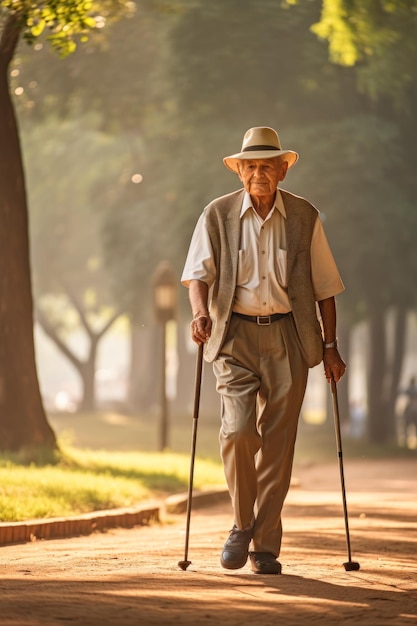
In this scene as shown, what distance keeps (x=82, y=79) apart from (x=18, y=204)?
16.5 m

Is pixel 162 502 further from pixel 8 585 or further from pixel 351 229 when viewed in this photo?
pixel 351 229

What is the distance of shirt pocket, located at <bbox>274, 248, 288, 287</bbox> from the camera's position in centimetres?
780

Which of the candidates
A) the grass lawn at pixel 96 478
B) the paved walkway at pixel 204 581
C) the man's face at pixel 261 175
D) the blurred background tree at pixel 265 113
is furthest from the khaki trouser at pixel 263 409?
the blurred background tree at pixel 265 113

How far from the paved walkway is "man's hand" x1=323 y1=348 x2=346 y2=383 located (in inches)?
40.4

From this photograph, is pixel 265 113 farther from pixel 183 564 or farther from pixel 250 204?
pixel 183 564

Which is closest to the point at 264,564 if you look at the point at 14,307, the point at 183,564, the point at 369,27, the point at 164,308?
the point at 183,564

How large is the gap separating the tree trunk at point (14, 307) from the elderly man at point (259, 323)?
8.75 metres

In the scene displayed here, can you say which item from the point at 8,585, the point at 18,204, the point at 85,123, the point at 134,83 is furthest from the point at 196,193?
the point at 8,585

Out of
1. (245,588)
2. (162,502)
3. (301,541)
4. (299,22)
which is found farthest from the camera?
(299,22)

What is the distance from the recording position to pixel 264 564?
7.58 meters

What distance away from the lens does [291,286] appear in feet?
25.6

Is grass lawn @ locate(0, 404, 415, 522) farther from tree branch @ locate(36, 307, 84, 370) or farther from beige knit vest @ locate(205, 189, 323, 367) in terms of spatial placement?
tree branch @ locate(36, 307, 84, 370)

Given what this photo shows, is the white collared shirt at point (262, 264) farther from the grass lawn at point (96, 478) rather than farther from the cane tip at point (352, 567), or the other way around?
the grass lawn at point (96, 478)

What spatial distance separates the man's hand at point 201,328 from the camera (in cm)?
774
